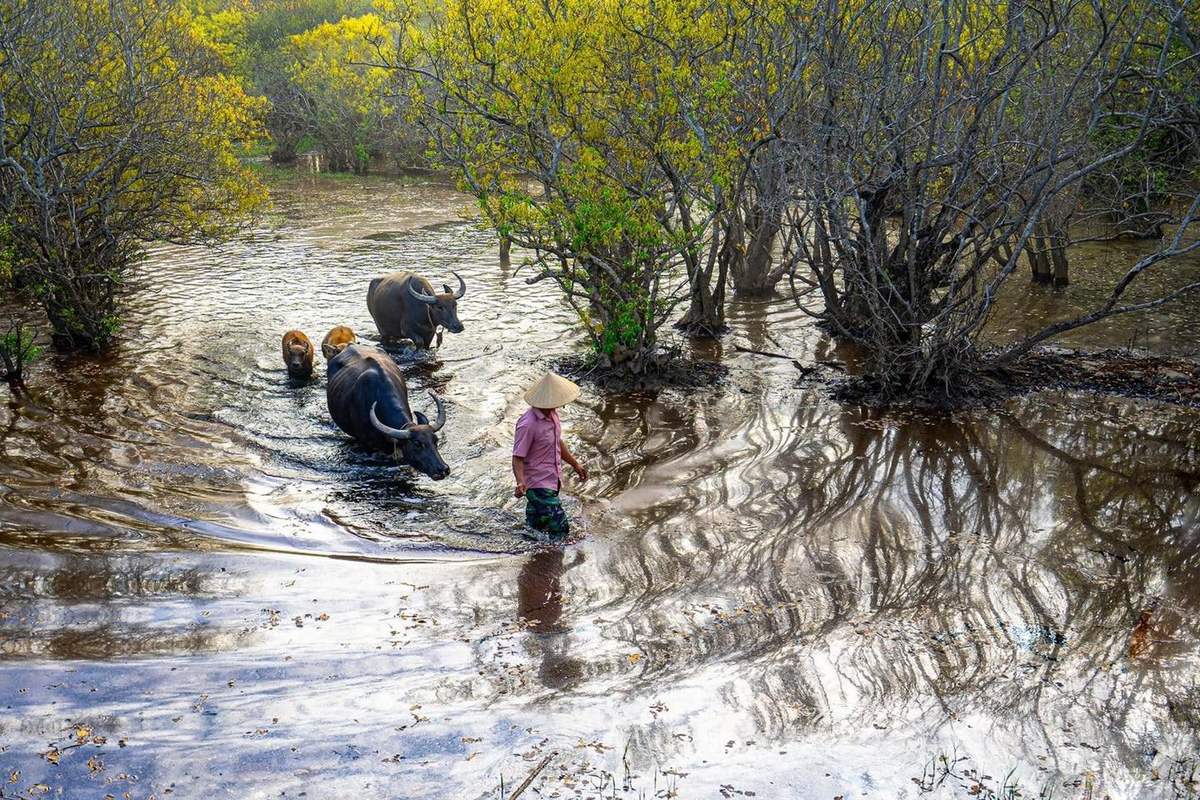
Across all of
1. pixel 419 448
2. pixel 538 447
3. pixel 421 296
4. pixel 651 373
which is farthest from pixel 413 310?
pixel 538 447

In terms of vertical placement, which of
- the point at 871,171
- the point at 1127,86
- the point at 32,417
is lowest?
the point at 32,417

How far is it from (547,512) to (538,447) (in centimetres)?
51

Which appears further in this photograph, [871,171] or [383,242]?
[383,242]

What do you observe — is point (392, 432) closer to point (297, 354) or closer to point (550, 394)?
point (550, 394)

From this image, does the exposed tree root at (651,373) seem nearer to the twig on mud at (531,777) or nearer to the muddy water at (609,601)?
the muddy water at (609,601)

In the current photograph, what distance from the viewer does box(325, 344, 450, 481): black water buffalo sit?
368 inches

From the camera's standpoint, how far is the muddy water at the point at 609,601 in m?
4.81

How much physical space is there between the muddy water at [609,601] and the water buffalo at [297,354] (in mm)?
590

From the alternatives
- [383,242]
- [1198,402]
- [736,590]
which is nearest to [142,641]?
[736,590]

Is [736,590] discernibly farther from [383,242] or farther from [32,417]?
[383,242]

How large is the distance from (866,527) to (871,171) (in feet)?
14.0

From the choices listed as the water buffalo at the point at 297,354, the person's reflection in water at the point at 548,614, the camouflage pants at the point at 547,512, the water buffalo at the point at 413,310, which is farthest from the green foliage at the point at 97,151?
the person's reflection in water at the point at 548,614

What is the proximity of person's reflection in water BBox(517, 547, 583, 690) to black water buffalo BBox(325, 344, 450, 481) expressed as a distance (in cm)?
209

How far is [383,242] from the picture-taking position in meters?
21.7
